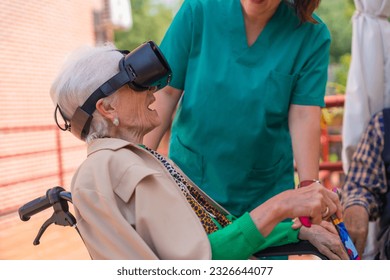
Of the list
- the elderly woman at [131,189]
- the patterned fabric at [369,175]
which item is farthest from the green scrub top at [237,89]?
the patterned fabric at [369,175]

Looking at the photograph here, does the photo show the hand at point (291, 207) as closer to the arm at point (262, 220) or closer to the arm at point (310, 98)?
the arm at point (262, 220)

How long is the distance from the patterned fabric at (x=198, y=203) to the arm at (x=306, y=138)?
0.92ft

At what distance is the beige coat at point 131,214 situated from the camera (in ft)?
4.11

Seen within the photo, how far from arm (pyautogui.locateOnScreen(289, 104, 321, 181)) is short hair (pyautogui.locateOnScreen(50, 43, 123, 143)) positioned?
1.99 ft

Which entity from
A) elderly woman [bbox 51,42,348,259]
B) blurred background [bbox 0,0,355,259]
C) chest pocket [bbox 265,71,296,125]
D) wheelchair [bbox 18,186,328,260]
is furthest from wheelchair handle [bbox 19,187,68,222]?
blurred background [bbox 0,0,355,259]

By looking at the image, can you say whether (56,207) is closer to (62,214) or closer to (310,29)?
(62,214)

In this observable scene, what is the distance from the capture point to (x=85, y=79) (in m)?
1.41

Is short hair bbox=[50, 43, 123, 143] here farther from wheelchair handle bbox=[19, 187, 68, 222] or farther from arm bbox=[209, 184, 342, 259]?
arm bbox=[209, 184, 342, 259]

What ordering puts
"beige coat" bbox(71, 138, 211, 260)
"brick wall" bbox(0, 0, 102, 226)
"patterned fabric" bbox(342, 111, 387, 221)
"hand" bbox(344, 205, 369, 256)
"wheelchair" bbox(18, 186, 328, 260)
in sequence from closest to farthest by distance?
1. "beige coat" bbox(71, 138, 211, 260)
2. "wheelchair" bbox(18, 186, 328, 260)
3. "hand" bbox(344, 205, 369, 256)
4. "patterned fabric" bbox(342, 111, 387, 221)
5. "brick wall" bbox(0, 0, 102, 226)

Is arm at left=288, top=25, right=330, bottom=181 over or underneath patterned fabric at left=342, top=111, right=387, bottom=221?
over

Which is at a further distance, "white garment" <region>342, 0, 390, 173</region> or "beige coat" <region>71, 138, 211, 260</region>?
"white garment" <region>342, 0, 390, 173</region>

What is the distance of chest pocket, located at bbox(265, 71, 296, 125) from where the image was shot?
5.60 ft

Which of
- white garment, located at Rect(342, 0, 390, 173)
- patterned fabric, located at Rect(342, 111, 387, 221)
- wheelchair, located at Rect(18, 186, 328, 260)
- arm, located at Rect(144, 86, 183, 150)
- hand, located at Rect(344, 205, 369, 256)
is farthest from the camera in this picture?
white garment, located at Rect(342, 0, 390, 173)
